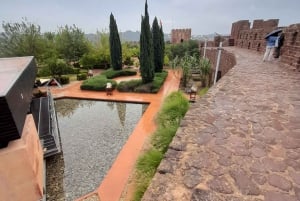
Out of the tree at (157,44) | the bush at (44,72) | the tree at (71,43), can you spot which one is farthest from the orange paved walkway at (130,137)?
the tree at (71,43)

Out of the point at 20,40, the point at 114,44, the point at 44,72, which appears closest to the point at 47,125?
the point at 44,72

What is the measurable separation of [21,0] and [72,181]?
1765 cm

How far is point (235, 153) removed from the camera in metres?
2.15

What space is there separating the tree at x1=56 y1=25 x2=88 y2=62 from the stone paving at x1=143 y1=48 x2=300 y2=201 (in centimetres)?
1962

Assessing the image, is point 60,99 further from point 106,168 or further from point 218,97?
point 218,97

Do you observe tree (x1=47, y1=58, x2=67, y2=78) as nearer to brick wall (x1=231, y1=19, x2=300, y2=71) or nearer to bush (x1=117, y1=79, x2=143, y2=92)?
bush (x1=117, y1=79, x2=143, y2=92)

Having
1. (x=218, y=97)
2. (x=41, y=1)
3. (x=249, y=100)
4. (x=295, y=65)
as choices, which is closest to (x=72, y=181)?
(x=218, y=97)

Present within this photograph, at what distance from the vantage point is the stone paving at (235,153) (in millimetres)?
1654

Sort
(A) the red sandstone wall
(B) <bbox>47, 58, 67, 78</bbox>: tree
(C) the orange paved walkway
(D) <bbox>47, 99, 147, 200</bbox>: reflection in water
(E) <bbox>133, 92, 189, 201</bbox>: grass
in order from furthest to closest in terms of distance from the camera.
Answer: (B) <bbox>47, 58, 67, 78</bbox>: tree, (A) the red sandstone wall, (D) <bbox>47, 99, 147, 200</bbox>: reflection in water, (C) the orange paved walkway, (E) <bbox>133, 92, 189, 201</bbox>: grass

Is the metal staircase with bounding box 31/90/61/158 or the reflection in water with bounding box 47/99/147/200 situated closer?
the reflection in water with bounding box 47/99/147/200

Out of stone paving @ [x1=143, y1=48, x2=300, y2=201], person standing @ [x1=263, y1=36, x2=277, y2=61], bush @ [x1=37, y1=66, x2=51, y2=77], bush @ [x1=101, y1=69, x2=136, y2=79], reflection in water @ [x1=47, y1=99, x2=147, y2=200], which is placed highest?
person standing @ [x1=263, y1=36, x2=277, y2=61]

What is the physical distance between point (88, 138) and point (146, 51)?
24.1ft

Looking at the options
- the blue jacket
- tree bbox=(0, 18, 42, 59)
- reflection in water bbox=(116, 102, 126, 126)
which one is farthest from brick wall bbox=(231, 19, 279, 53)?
tree bbox=(0, 18, 42, 59)

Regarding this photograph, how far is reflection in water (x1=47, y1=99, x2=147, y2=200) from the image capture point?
14.9 ft
